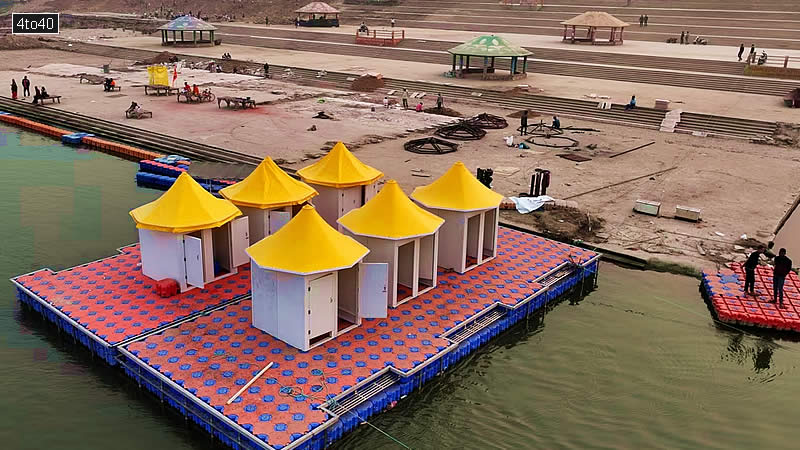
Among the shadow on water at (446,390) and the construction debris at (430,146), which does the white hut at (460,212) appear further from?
the construction debris at (430,146)

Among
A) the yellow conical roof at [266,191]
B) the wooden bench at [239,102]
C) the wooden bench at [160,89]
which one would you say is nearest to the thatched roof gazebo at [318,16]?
the wooden bench at [160,89]

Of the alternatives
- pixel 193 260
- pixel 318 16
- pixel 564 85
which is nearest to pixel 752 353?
pixel 193 260

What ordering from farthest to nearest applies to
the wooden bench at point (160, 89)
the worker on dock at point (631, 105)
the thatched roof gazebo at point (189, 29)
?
1. the thatched roof gazebo at point (189, 29)
2. the wooden bench at point (160, 89)
3. the worker on dock at point (631, 105)

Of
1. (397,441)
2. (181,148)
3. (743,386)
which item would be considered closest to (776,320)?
(743,386)

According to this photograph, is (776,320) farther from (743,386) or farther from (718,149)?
(718,149)

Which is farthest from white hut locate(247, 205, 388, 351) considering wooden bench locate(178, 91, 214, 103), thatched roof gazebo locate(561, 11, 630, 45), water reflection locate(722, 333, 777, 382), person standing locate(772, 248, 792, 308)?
thatched roof gazebo locate(561, 11, 630, 45)

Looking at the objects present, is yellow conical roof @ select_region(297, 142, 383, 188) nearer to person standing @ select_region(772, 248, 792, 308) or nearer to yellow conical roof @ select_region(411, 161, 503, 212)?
yellow conical roof @ select_region(411, 161, 503, 212)

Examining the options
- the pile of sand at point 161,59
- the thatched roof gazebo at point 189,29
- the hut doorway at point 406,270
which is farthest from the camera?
the thatched roof gazebo at point 189,29

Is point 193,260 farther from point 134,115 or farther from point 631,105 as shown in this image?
point 631,105
